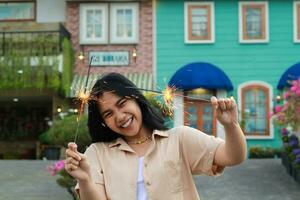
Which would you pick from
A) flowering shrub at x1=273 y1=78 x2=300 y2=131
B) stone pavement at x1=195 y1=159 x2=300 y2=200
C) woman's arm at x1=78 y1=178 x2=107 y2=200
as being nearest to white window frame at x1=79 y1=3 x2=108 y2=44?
stone pavement at x1=195 y1=159 x2=300 y2=200

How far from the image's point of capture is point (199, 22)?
704 inches

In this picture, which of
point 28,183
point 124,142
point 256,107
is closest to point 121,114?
point 124,142

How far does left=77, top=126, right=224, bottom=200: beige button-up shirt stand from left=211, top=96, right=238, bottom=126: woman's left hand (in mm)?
180

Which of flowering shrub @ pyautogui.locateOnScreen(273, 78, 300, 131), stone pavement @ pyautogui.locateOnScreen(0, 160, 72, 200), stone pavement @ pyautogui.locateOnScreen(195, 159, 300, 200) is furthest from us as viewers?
stone pavement @ pyautogui.locateOnScreen(0, 160, 72, 200)

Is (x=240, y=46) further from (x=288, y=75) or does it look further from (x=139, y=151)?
(x=139, y=151)

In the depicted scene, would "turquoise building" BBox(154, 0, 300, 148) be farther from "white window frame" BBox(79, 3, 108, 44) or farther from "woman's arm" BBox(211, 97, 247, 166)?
"woman's arm" BBox(211, 97, 247, 166)

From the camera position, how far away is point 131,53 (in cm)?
1780

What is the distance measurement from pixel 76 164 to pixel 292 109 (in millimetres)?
8530

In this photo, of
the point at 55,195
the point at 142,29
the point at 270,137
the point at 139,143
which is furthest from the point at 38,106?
the point at 139,143

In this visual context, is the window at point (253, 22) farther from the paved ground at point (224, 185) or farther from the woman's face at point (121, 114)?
the woman's face at point (121, 114)

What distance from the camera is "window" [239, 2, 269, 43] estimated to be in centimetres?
1780

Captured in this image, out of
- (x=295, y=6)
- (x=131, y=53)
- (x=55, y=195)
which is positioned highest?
(x=295, y=6)

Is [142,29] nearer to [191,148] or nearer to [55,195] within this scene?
[55,195]

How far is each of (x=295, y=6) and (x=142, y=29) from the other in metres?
4.53
